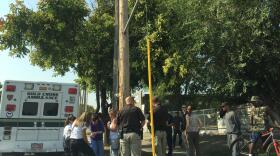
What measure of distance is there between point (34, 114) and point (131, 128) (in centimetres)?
670

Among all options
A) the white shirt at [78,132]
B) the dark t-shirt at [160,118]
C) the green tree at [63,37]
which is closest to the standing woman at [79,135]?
the white shirt at [78,132]

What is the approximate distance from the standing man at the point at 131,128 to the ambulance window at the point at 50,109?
6.46 meters

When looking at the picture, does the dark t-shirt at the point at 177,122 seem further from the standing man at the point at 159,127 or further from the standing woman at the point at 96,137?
the standing man at the point at 159,127

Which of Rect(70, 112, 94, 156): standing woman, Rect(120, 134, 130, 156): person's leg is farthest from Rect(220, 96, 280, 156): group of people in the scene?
Rect(70, 112, 94, 156): standing woman

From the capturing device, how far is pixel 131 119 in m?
10.2

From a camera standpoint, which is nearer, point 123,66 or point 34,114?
point 123,66

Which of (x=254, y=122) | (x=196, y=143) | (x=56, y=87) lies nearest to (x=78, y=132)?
(x=196, y=143)

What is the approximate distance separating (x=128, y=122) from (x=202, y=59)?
6.58 meters

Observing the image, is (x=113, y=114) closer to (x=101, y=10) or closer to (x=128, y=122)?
(x=128, y=122)

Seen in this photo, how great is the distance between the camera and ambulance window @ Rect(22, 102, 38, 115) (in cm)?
1580

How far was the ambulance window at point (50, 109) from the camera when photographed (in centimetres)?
1611

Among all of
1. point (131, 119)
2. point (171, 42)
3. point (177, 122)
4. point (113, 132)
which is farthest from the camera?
point (177, 122)

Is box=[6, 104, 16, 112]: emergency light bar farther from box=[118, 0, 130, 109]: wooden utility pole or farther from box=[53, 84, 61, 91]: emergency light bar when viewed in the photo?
box=[118, 0, 130, 109]: wooden utility pole

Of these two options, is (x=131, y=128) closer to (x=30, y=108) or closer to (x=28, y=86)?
(x=30, y=108)
